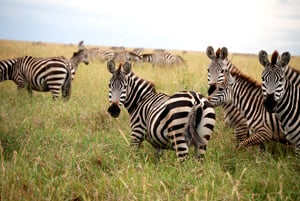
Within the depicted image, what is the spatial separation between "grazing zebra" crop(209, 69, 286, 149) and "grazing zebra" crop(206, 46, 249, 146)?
0.69ft

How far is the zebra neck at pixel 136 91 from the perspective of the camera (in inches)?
216

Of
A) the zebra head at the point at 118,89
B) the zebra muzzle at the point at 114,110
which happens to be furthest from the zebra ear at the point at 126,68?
the zebra muzzle at the point at 114,110

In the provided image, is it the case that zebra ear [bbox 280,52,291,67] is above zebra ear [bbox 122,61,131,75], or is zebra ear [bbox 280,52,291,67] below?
above

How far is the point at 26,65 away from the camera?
33.7 ft

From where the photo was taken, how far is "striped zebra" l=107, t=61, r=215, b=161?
170 inches

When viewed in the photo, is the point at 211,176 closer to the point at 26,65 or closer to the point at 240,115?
the point at 240,115

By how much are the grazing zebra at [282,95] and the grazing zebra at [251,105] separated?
549mm

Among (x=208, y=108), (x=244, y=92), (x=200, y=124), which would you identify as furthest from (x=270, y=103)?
(x=244, y=92)

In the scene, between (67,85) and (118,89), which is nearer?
(118,89)

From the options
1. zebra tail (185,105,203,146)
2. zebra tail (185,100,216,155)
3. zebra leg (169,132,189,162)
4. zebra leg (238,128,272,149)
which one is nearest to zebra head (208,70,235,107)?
zebra leg (238,128,272,149)

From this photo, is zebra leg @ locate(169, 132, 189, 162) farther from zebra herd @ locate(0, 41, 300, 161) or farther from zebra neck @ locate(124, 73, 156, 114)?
zebra neck @ locate(124, 73, 156, 114)

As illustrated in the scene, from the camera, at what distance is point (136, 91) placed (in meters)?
5.49

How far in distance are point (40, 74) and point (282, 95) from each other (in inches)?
283

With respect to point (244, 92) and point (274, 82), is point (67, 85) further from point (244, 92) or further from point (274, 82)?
point (274, 82)
